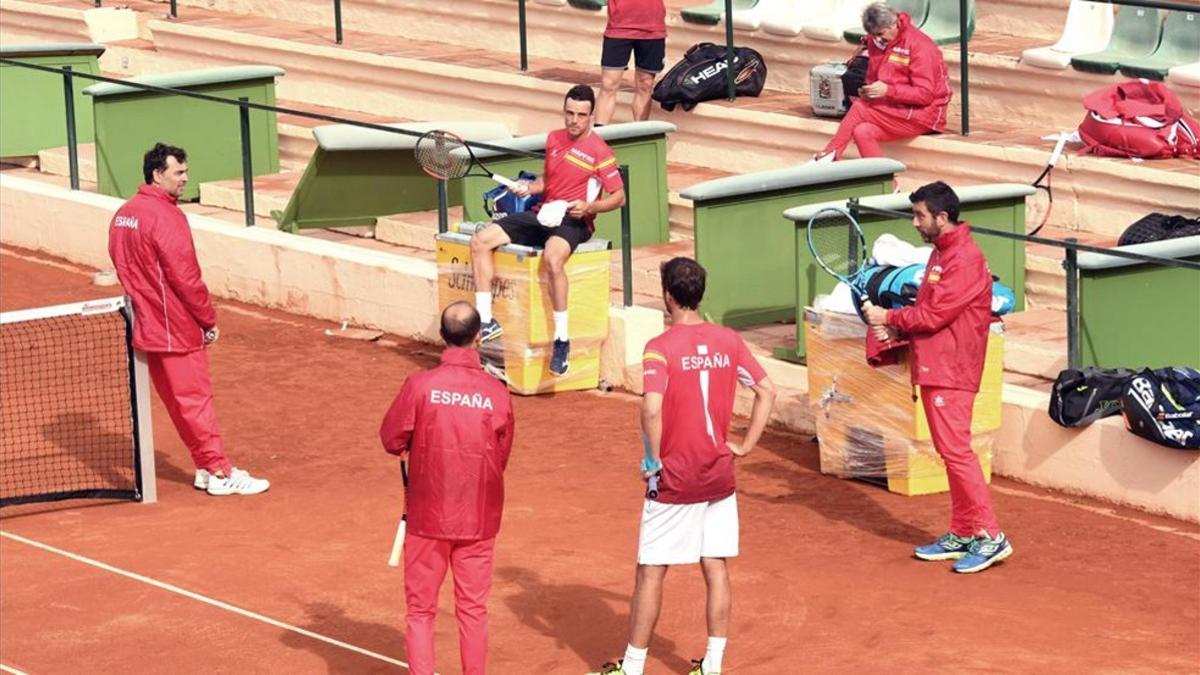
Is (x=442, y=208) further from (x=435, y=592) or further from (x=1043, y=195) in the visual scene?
(x=435, y=592)

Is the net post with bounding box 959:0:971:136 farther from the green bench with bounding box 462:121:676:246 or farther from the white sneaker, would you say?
the white sneaker

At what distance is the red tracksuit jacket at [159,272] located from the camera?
13.4 meters

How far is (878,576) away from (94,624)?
13.5 feet

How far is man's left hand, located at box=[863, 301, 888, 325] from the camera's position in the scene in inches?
488

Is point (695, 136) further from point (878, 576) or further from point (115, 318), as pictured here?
point (878, 576)

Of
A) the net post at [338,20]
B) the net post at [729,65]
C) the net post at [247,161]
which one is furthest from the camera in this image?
the net post at [338,20]

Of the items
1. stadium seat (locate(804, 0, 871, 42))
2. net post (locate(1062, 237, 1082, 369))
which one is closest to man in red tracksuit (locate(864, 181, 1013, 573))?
net post (locate(1062, 237, 1082, 369))

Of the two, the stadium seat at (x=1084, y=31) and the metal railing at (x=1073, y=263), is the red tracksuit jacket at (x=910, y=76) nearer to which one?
the stadium seat at (x=1084, y=31)

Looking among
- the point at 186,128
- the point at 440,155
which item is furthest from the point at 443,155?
the point at 186,128

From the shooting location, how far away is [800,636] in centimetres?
1116

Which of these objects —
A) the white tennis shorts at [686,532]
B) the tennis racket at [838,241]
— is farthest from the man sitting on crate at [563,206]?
the white tennis shorts at [686,532]

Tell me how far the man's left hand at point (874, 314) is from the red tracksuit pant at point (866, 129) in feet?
17.9

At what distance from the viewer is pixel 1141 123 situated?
1695 centimetres

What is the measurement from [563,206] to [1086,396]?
397 cm
